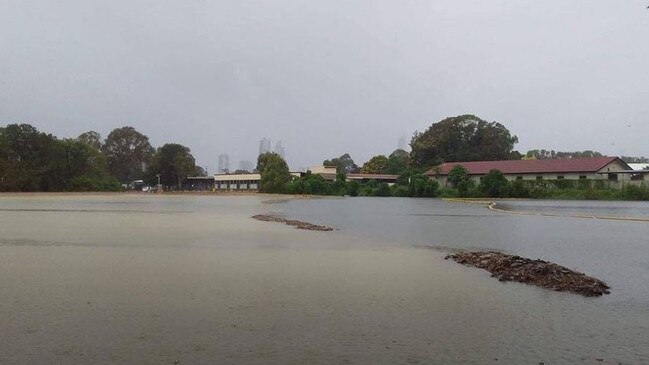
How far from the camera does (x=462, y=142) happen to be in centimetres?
9212

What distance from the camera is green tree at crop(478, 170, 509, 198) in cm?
6650

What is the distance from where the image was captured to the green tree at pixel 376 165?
112m

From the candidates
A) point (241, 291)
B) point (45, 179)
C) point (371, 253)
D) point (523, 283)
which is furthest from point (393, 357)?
point (45, 179)

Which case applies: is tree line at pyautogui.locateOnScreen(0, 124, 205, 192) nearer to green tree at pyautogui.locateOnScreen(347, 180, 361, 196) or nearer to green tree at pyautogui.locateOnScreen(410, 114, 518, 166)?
green tree at pyautogui.locateOnScreen(347, 180, 361, 196)

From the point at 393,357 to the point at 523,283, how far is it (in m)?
5.15

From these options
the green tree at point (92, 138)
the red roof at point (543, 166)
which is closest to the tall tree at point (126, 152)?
the green tree at point (92, 138)

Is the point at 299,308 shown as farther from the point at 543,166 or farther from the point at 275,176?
the point at 275,176

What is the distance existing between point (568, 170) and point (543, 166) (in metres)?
3.92

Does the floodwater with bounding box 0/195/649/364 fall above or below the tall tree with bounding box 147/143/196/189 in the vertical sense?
below

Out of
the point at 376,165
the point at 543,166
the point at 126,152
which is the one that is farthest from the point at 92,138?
the point at 543,166

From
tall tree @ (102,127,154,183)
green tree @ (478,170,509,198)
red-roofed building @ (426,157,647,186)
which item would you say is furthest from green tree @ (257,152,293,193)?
tall tree @ (102,127,154,183)

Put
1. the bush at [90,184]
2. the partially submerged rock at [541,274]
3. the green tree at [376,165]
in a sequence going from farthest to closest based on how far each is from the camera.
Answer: the green tree at [376,165] → the bush at [90,184] → the partially submerged rock at [541,274]

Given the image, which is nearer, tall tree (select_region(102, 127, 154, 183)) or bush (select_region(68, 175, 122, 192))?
bush (select_region(68, 175, 122, 192))

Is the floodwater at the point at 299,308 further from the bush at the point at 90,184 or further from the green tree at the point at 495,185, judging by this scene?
the bush at the point at 90,184
